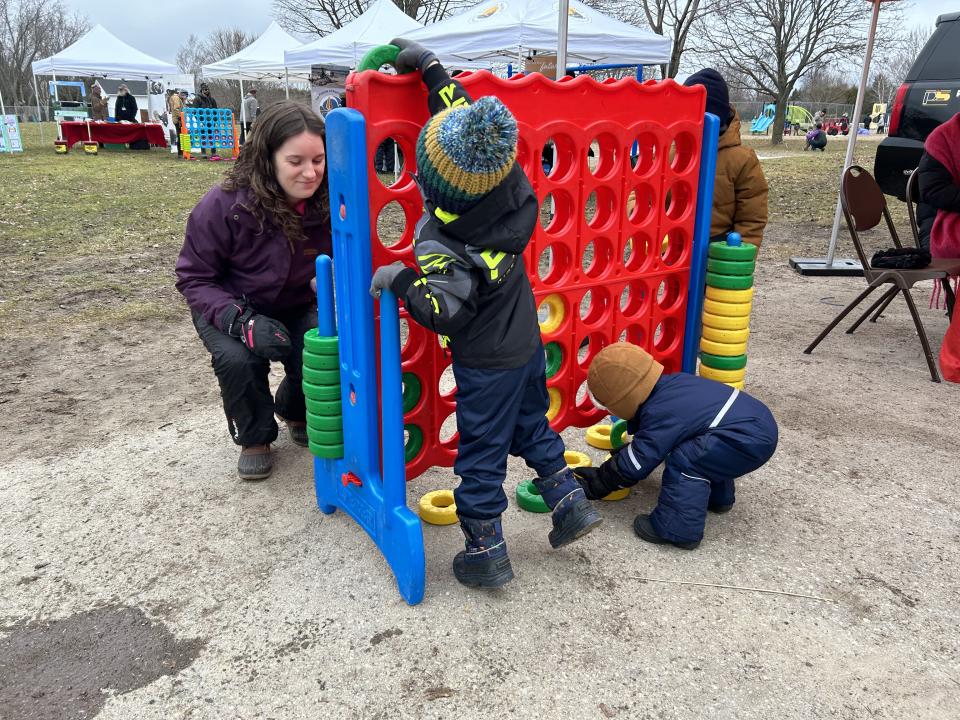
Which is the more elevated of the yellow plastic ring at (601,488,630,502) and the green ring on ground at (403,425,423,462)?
the green ring on ground at (403,425,423,462)

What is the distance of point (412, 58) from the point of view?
7.01 ft

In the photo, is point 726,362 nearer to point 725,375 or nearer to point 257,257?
point 725,375

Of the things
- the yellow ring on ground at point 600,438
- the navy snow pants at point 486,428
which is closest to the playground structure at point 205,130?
the yellow ring on ground at point 600,438

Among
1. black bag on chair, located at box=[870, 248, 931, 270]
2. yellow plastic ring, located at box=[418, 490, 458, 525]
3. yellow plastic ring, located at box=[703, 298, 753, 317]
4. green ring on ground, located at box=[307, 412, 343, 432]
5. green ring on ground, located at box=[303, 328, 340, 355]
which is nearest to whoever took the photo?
green ring on ground, located at box=[303, 328, 340, 355]

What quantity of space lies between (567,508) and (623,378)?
56cm

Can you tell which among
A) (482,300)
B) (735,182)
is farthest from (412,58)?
(735,182)

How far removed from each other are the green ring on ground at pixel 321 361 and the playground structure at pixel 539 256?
0.03 m

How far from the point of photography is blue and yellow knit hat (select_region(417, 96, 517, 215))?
187 centimetres

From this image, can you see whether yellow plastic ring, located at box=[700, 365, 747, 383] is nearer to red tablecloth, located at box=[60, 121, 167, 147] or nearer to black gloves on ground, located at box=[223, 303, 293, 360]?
black gloves on ground, located at box=[223, 303, 293, 360]

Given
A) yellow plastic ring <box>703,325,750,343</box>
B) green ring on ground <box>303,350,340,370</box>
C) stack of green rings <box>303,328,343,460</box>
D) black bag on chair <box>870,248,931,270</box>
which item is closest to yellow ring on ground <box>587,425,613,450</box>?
yellow plastic ring <box>703,325,750,343</box>

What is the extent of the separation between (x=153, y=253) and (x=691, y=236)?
19.4ft

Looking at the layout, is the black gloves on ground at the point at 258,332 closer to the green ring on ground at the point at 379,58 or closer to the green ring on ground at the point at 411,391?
the green ring on ground at the point at 411,391

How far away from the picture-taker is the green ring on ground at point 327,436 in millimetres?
2521

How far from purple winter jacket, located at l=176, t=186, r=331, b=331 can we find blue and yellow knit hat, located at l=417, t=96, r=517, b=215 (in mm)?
1066
